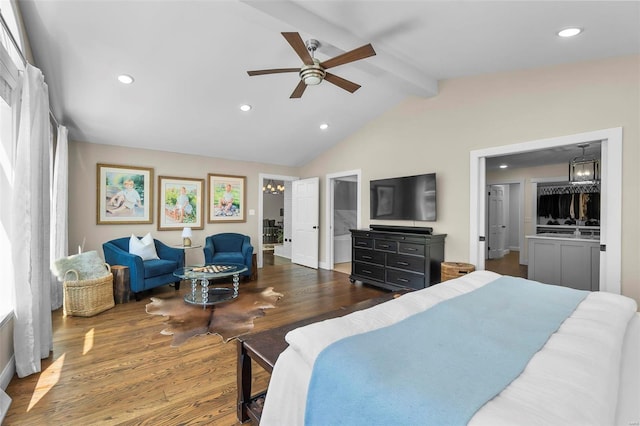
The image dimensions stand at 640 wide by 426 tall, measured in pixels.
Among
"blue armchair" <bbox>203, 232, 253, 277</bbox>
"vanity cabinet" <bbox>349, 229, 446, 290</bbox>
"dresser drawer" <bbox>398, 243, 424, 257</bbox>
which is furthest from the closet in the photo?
"blue armchair" <bbox>203, 232, 253, 277</bbox>

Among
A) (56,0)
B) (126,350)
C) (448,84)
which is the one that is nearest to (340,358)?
(126,350)

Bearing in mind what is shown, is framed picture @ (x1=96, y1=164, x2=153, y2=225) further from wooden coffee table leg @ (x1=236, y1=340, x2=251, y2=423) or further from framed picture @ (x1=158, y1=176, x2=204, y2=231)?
wooden coffee table leg @ (x1=236, y1=340, x2=251, y2=423)

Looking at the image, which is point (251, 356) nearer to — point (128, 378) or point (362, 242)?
point (128, 378)

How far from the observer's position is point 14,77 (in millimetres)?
2100

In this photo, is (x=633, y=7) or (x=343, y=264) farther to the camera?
(x=343, y=264)

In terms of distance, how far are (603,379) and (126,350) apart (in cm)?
321

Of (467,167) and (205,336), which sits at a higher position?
(467,167)

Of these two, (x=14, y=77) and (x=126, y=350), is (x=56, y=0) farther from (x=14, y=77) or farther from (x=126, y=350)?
(x=126, y=350)

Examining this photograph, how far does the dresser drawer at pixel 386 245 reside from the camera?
4.41 m

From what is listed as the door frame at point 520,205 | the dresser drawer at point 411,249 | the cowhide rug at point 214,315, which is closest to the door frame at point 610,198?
the dresser drawer at point 411,249

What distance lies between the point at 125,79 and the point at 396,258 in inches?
166

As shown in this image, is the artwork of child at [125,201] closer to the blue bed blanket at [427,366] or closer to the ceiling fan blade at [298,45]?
the ceiling fan blade at [298,45]

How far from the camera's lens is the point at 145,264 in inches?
163

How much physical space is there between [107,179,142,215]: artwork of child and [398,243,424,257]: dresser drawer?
178 inches
